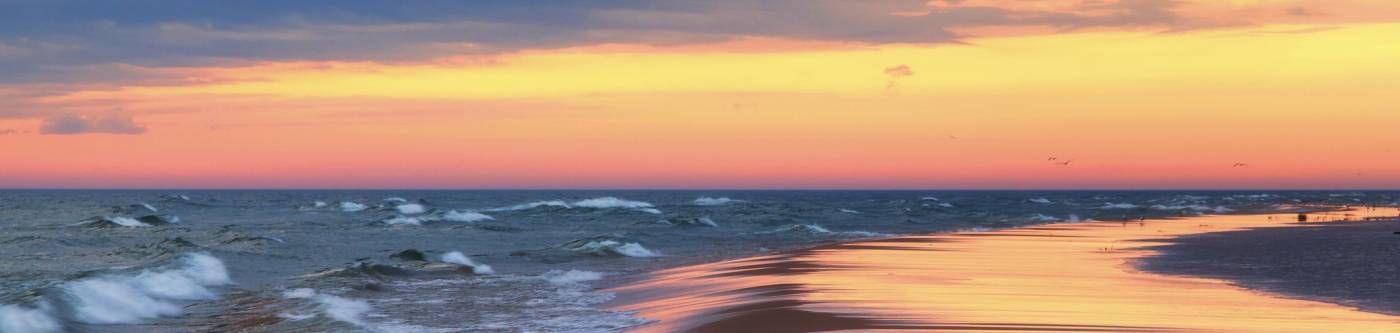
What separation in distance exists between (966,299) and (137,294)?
14.6m

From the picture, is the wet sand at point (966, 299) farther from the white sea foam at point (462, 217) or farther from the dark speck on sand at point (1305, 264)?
the white sea foam at point (462, 217)

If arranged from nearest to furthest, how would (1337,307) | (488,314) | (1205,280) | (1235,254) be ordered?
1. (1337,307)
2. (488,314)
3. (1205,280)
4. (1235,254)

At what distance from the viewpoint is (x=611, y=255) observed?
38.9 m

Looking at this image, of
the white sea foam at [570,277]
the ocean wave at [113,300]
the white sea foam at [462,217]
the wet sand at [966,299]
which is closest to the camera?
the wet sand at [966,299]

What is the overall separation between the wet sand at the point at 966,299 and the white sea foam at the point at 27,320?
8.51 metres

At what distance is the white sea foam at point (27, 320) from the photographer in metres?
18.2

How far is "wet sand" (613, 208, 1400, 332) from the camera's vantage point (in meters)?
15.4

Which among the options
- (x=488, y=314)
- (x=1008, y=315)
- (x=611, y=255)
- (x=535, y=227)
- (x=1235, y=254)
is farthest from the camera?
(x=535, y=227)

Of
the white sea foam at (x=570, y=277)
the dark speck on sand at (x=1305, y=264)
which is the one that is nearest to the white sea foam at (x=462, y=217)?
the dark speck on sand at (x=1305, y=264)

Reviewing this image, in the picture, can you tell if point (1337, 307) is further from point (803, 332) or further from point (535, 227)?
point (535, 227)

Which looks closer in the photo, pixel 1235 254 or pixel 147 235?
pixel 1235 254

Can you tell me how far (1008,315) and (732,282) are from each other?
9038 millimetres

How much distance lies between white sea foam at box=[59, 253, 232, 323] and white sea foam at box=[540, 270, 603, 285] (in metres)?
6.83

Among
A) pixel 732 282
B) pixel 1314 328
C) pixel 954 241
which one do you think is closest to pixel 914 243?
pixel 954 241
